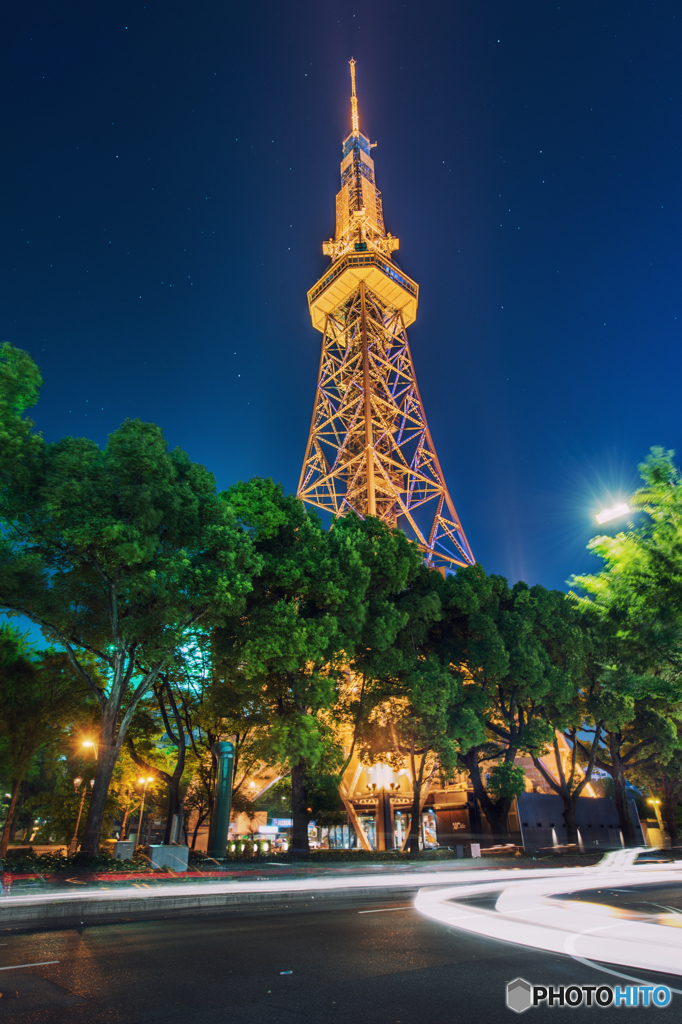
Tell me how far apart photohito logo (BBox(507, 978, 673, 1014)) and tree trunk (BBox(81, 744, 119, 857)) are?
1405 centimetres

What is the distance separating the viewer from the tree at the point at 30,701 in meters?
22.3

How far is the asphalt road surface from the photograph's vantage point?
4.30 meters

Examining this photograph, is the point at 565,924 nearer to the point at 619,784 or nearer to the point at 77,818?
the point at 77,818

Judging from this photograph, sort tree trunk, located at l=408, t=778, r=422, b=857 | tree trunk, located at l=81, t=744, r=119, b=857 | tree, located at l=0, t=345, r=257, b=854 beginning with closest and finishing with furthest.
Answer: tree, located at l=0, t=345, r=257, b=854, tree trunk, located at l=81, t=744, r=119, b=857, tree trunk, located at l=408, t=778, r=422, b=857

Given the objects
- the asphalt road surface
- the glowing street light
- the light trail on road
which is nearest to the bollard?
the light trail on road

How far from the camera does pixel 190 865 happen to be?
55.1 ft

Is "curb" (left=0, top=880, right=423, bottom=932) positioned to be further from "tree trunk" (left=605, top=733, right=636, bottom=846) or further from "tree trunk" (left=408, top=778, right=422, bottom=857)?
"tree trunk" (left=605, top=733, right=636, bottom=846)

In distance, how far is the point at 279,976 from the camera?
5395 millimetres

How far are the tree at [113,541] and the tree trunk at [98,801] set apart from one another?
0.11 feet

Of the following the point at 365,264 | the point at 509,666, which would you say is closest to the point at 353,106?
the point at 365,264

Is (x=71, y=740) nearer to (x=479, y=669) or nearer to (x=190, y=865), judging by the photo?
(x=190, y=865)

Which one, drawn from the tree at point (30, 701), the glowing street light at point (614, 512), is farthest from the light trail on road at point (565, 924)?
the tree at point (30, 701)

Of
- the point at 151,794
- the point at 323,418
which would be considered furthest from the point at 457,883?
the point at 323,418

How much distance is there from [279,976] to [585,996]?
9.07 ft
